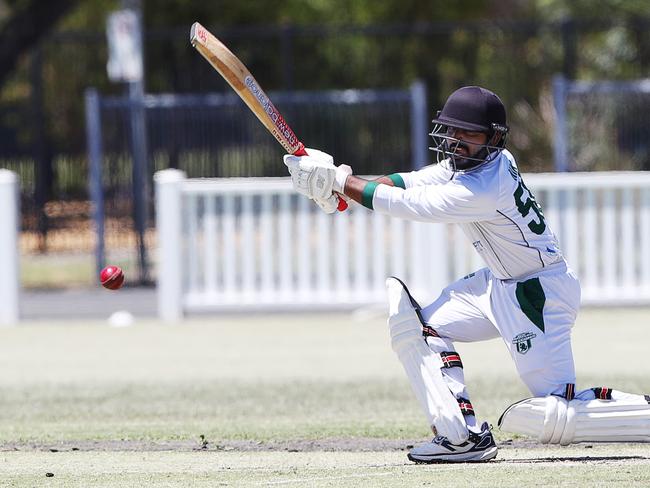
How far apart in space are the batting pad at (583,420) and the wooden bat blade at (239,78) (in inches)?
65.0

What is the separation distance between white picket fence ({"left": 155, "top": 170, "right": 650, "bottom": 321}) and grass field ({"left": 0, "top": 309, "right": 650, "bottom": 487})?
23 centimetres

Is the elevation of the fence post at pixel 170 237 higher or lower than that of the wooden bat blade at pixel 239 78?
lower

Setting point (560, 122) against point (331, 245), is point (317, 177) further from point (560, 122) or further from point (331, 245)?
point (560, 122)

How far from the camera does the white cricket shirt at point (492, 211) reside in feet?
20.2

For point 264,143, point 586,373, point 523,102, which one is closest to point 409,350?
point 586,373

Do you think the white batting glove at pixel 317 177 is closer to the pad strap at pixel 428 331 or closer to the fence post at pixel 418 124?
the pad strap at pixel 428 331

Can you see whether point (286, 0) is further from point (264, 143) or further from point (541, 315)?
point (541, 315)

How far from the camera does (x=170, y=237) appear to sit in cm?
1238

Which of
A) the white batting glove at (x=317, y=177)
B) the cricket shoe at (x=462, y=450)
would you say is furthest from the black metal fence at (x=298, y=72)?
the cricket shoe at (x=462, y=450)

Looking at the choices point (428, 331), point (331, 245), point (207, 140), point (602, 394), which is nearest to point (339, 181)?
point (428, 331)

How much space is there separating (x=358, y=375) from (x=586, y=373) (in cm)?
153

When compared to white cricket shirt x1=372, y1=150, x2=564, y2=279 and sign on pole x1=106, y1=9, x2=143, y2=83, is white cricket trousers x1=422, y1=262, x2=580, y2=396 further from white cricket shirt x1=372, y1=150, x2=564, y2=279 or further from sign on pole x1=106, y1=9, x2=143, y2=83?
sign on pole x1=106, y1=9, x2=143, y2=83

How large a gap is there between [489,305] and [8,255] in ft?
23.4

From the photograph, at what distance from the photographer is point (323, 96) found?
52.2ft
